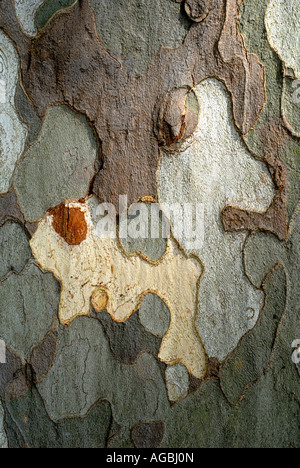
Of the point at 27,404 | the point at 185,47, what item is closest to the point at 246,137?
the point at 185,47

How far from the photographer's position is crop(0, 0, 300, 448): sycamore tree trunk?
852mm

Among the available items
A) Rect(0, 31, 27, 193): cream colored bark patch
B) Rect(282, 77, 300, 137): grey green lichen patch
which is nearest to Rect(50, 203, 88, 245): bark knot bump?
Rect(0, 31, 27, 193): cream colored bark patch

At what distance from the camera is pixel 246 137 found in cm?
86

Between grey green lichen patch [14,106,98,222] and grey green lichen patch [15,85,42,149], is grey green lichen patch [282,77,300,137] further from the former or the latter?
grey green lichen patch [15,85,42,149]

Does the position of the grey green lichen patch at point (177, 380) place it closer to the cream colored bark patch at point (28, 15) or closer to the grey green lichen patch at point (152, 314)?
the grey green lichen patch at point (152, 314)

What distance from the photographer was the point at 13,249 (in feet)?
3.02

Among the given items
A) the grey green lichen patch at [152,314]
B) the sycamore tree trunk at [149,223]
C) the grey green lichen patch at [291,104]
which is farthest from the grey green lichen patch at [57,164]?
the grey green lichen patch at [291,104]

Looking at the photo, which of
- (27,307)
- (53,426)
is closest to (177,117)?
(27,307)

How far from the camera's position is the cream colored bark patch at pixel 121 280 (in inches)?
35.3

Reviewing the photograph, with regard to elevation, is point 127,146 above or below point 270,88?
below
